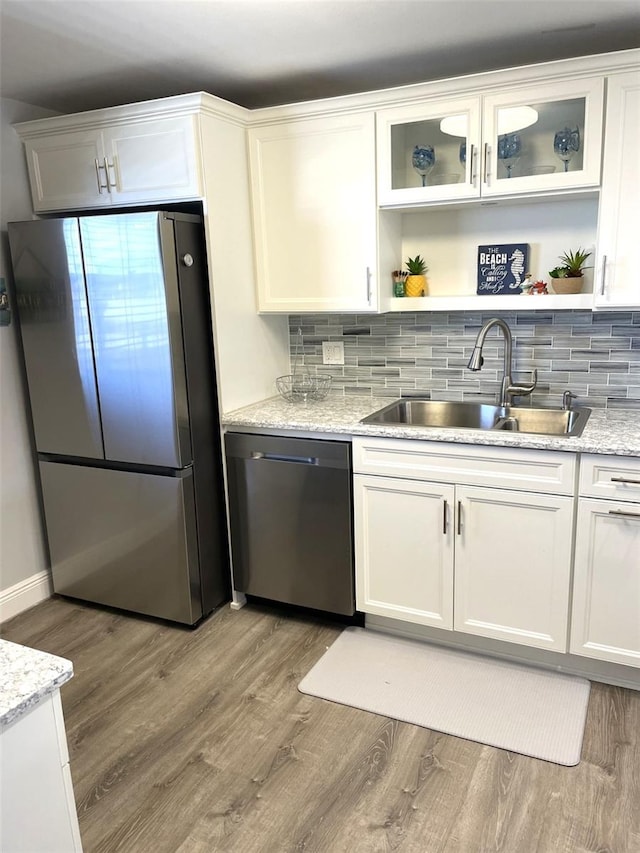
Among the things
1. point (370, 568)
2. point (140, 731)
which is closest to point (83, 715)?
point (140, 731)

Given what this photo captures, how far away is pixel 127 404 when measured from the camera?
2.64m

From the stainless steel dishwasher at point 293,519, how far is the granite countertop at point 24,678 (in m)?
1.55

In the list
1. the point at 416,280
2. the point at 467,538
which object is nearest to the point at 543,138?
the point at 416,280

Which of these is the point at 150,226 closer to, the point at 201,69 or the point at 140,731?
the point at 201,69

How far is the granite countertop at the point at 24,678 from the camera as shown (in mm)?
997

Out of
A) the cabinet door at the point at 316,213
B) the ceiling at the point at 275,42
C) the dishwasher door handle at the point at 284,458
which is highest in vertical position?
the ceiling at the point at 275,42

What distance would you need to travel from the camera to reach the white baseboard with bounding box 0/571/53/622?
294 centimetres

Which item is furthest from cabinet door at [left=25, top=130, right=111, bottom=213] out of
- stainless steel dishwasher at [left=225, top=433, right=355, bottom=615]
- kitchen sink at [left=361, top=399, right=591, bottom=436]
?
kitchen sink at [left=361, top=399, right=591, bottom=436]

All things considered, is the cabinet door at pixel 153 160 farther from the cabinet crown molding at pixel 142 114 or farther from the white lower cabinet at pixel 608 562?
the white lower cabinet at pixel 608 562

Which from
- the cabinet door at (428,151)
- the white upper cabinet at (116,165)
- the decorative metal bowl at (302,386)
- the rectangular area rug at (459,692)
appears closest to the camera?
the rectangular area rug at (459,692)

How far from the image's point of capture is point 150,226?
2400 millimetres

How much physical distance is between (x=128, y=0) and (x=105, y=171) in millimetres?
869

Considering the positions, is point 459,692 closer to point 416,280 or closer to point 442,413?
point 442,413

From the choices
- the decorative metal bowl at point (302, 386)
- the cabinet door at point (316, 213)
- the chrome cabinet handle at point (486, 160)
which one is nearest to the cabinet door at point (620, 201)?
the chrome cabinet handle at point (486, 160)
